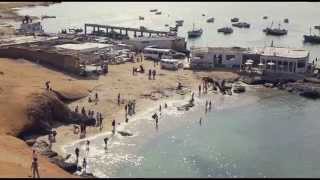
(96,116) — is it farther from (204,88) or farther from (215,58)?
(215,58)

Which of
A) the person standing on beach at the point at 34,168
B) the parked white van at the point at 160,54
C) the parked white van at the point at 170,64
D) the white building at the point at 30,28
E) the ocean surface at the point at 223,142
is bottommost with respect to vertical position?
the ocean surface at the point at 223,142

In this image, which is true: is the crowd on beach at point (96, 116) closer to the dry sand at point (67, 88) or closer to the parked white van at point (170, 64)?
the dry sand at point (67, 88)

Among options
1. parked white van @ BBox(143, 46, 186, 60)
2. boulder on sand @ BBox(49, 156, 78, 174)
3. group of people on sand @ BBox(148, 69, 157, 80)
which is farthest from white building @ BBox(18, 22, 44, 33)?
boulder on sand @ BBox(49, 156, 78, 174)

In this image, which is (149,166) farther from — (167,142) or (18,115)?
(18,115)

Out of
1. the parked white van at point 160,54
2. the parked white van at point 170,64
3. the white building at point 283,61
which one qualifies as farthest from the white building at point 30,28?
the white building at point 283,61

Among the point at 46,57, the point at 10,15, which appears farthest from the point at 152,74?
the point at 10,15

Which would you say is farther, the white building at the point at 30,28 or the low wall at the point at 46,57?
the white building at the point at 30,28
